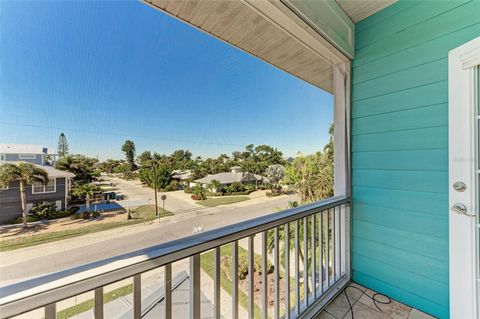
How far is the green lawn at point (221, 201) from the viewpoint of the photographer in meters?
1.02

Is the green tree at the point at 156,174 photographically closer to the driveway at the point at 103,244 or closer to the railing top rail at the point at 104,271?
the driveway at the point at 103,244

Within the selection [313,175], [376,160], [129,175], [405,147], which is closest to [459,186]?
[405,147]

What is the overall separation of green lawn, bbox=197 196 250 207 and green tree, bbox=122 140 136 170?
0.35 metres

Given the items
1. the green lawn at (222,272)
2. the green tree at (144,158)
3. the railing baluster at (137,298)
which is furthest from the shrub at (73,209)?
the green lawn at (222,272)

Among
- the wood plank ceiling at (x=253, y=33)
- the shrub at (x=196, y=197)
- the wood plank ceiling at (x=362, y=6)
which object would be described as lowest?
the shrub at (x=196, y=197)

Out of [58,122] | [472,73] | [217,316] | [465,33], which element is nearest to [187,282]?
[217,316]

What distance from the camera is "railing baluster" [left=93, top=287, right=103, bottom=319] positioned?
28.7 inches

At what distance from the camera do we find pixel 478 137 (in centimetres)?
137

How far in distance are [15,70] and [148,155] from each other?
44cm

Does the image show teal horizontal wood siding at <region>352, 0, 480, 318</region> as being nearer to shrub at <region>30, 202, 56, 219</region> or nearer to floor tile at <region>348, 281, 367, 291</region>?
floor tile at <region>348, 281, 367, 291</region>

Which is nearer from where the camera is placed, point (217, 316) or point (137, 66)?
point (137, 66)

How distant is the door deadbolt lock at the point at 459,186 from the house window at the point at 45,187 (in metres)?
2.27

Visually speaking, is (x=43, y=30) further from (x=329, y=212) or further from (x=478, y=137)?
(x=478, y=137)

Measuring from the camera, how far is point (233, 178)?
1162 mm
